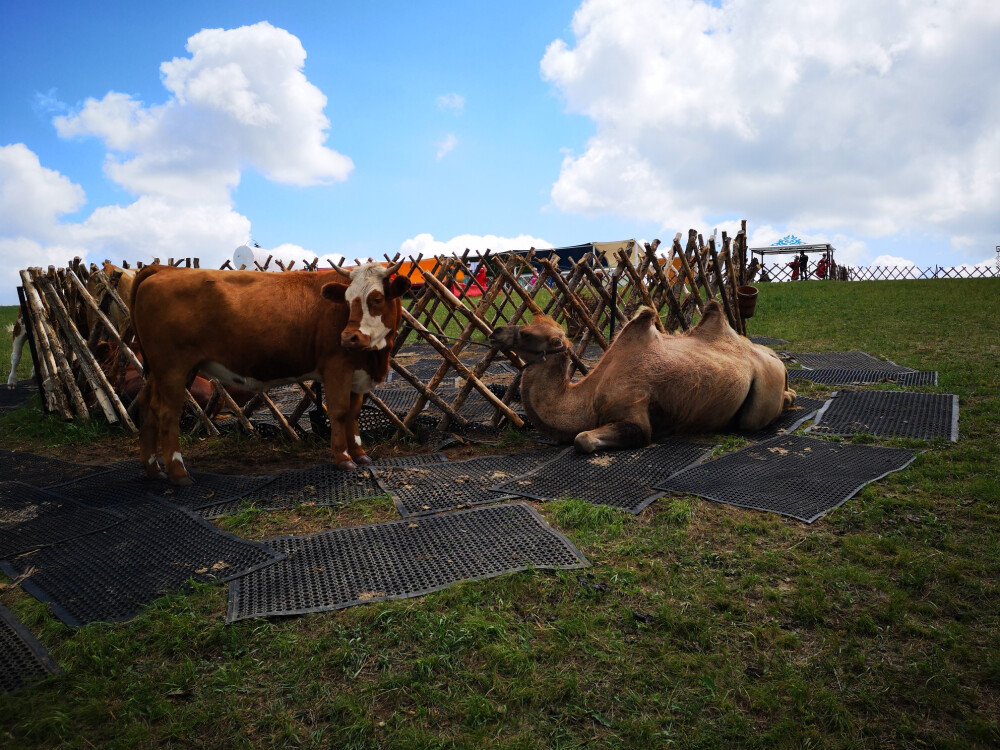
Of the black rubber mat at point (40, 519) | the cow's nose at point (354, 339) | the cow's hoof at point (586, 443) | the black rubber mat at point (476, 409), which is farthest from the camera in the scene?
the black rubber mat at point (476, 409)

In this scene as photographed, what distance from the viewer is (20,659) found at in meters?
2.71

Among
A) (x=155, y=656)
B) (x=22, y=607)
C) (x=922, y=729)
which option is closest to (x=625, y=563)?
(x=922, y=729)

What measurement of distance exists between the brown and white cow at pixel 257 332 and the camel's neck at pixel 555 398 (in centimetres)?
134

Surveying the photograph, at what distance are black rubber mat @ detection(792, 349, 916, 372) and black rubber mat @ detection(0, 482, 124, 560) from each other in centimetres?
866

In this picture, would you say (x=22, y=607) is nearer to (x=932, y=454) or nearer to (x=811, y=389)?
(x=932, y=454)

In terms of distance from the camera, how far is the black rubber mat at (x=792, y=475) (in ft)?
13.6

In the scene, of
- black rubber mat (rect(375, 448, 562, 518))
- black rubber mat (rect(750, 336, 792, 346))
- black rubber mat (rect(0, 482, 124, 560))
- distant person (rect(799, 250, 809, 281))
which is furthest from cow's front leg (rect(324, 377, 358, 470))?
distant person (rect(799, 250, 809, 281))

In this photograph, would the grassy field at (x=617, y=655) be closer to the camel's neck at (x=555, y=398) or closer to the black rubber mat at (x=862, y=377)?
the camel's neck at (x=555, y=398)

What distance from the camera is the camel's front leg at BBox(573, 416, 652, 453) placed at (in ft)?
16.9

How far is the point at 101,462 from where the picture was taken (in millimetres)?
5812

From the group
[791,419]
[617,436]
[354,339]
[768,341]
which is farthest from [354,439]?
[768,341]

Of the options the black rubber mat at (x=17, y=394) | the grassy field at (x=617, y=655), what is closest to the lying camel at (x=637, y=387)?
the grassy field at (x=617, y=655)

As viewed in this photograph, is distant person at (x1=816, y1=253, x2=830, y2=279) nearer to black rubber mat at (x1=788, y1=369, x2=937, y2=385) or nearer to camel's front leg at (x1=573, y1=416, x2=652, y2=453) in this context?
black rubber mat at (x1=788, y1=369, x2=937, y2=385)

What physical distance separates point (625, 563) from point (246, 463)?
3.66m
